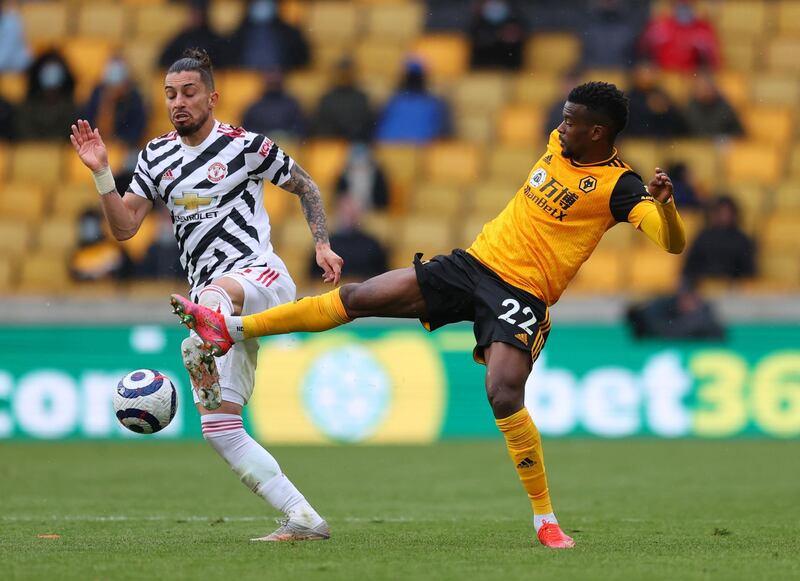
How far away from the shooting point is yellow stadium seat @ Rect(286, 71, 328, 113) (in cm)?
1902

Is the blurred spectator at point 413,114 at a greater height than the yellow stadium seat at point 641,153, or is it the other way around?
the blurred spectator at point 413,114

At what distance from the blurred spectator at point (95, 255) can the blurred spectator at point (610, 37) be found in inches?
258

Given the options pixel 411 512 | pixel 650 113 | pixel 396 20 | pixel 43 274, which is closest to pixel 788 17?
pixel 650 113

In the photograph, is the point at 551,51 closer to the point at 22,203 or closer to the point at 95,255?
the point at 95,255

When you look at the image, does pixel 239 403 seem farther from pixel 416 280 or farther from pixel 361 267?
pixel 361 267

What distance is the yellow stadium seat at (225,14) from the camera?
20328mm

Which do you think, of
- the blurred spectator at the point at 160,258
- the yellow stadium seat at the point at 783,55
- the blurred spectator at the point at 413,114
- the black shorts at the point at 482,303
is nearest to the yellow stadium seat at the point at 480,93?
the blurred spectator at the point at 413,114

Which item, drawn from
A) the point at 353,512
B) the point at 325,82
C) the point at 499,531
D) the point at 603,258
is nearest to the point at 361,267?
the point at 603,258

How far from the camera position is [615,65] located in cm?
1858

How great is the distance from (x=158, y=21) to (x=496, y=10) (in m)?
5.20

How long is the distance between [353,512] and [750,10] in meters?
13.0

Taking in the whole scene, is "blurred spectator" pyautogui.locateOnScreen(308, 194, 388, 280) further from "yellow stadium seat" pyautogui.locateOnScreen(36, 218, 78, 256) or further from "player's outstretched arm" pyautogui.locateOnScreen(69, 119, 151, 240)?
"player's outstretched arm" pyautogui.locateOnScreen(69, 119, 151, 240)

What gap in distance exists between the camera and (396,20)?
67.3 ft

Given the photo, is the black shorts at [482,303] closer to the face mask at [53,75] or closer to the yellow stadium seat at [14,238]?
the yellow stadium seat at [14,238]
